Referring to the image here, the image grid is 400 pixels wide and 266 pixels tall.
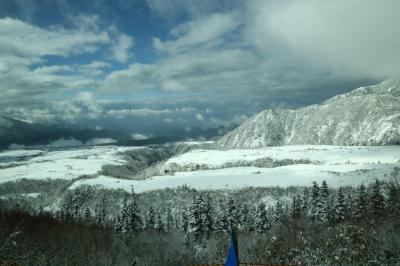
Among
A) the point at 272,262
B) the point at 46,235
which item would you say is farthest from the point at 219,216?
the point at 272,262

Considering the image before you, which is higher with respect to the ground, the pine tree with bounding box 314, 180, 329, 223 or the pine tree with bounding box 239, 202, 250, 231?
Answer: the pine tree with bounding box 314, 180, 329, 223

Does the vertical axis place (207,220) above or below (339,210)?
below

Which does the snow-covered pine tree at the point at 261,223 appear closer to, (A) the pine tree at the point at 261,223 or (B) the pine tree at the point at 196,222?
(A) the pine tree at the point at 261,223

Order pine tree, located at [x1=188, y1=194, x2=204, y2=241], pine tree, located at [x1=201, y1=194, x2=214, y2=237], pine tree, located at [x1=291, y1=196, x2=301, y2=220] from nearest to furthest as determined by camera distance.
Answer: pine tree, located at [x1=188, y1=194, x2=204, y2=241]
pine tree, located at [x1=201, y1=194, x2=214, y2=237]
pine tree, located at [x1=291, y1=196, x2=301, y2=220]

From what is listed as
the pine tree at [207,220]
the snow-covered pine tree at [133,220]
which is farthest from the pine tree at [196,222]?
the snow-covered pine tree at [133,220]

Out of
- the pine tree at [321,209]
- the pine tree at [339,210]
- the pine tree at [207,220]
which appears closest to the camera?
the pine tree at [207,220]

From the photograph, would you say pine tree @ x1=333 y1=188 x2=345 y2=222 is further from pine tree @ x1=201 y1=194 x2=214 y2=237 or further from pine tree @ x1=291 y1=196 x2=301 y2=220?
pine tree @ x1=201 y1=194 x2=214 y2=237

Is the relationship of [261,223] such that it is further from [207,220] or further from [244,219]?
[207,220]

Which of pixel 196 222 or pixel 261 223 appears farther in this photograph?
pixel 261 223

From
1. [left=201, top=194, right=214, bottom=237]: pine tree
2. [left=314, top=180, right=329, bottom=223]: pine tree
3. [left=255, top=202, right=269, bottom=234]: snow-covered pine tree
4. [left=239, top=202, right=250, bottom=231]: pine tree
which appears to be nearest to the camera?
[left=201, top=194, right=214, bottom=237]: pine tree

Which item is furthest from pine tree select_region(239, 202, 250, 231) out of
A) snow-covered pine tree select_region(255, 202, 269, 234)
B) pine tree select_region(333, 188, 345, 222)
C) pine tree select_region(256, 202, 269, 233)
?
pine tree select_region(333, 188, 345, 222)

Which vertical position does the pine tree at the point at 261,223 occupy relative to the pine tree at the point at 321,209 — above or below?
below

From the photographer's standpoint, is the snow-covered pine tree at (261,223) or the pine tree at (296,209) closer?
the snow-covered pine tree at (261,223)

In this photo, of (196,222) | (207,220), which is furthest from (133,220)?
(207,220)
